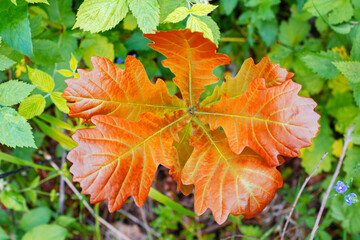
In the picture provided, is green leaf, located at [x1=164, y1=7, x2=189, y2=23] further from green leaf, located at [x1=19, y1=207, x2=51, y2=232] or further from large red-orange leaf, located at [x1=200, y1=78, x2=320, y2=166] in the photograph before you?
green leaf, located at [x1=19, y1=207, x2=51, y2=232]

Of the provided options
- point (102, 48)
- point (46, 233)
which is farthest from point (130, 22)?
point (46, 233)

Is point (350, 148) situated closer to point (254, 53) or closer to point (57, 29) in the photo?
point (254, 53)

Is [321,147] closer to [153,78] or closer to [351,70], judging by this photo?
[351,70]

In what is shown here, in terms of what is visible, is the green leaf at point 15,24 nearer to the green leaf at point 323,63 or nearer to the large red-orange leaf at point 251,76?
the large red-orange leaf at point 251,76

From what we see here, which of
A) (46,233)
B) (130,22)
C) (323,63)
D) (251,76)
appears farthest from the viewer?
(46,233)

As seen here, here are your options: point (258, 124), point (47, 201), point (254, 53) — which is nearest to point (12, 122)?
point (258, 124)

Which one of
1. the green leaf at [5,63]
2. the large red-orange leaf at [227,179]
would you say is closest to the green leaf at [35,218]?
the green leaf at [5,63]

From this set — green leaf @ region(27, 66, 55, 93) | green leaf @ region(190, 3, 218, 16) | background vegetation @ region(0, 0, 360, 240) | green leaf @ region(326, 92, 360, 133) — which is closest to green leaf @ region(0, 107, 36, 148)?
background vegetation @ region(0, 0, 360, 240)
